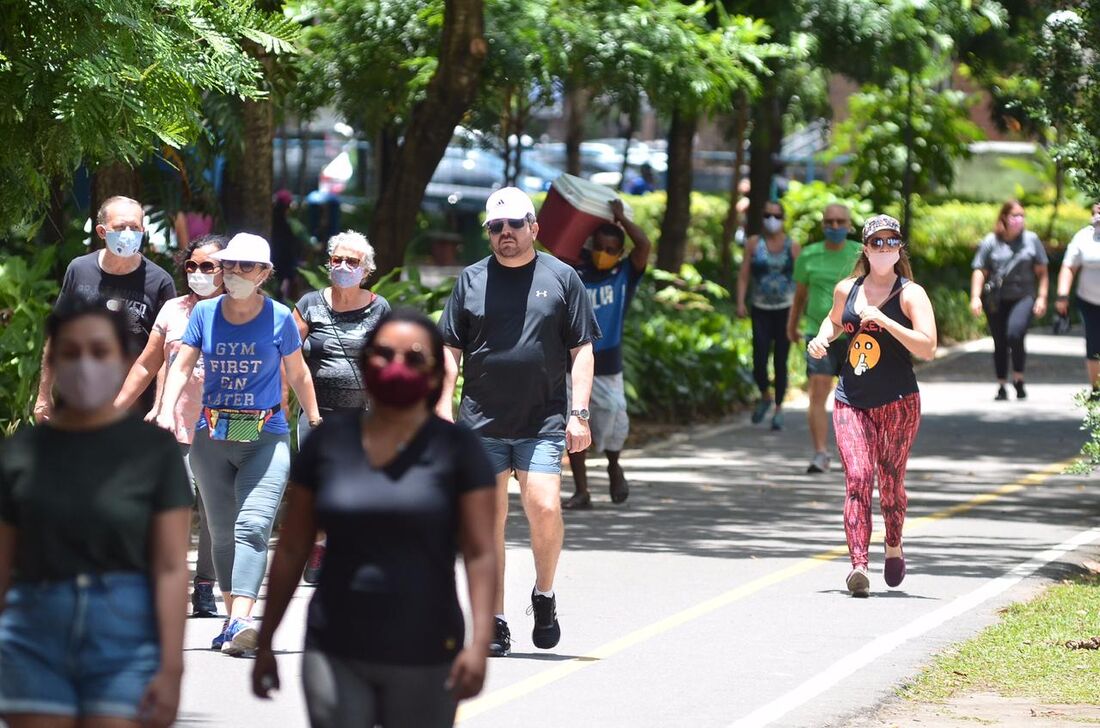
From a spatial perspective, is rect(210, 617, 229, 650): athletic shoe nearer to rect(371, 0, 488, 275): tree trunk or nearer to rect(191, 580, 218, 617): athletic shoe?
rect(191, 580, 218, 617): athletic shoe

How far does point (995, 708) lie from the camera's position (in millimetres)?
7344

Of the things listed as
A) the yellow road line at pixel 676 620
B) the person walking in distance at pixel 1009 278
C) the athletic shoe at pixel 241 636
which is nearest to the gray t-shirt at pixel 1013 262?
the person walking in distance at pixel 1009 278

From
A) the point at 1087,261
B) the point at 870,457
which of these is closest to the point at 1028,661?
the point at 870,457

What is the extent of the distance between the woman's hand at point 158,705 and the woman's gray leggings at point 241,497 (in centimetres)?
362

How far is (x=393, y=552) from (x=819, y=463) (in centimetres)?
1048

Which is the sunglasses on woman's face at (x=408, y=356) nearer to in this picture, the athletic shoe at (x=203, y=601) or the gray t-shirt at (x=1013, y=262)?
the athletic shoe at (x=203, y=601)

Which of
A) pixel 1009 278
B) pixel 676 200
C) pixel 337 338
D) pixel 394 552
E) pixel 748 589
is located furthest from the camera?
pixel 676 200

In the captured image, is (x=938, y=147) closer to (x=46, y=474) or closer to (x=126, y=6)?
(x=126, y=6)

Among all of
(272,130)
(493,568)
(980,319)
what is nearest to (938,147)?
(980,319)

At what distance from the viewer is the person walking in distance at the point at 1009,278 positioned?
63.3ft

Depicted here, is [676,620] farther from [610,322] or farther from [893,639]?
[610,322]

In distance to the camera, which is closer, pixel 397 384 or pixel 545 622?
pixel 397 384

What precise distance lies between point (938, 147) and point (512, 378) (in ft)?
78.5

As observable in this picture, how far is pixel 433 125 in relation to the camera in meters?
15.7
